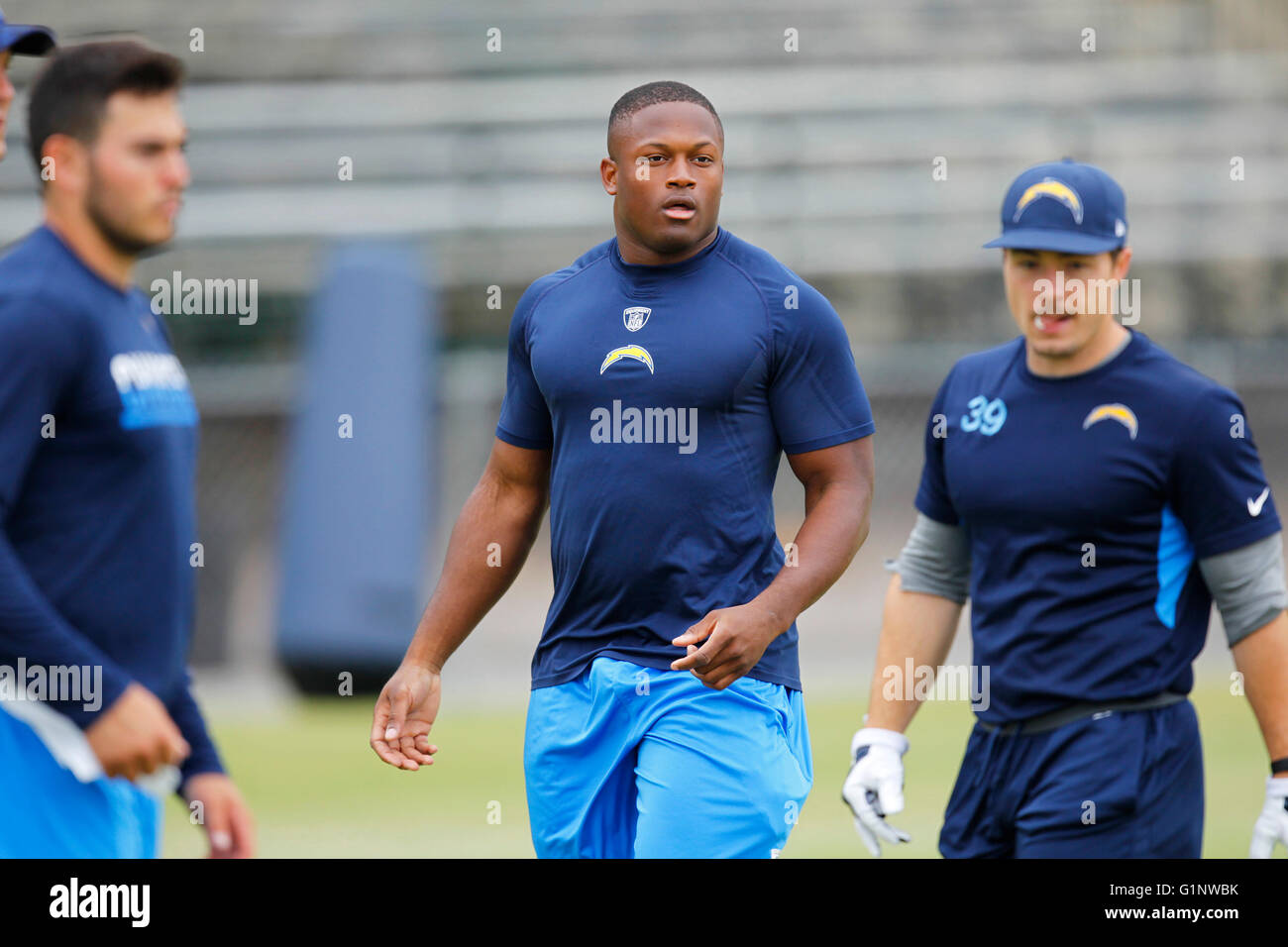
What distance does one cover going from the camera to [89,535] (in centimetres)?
299

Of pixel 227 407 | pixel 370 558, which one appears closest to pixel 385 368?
pixel 370 558

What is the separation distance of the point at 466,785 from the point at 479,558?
5.71m

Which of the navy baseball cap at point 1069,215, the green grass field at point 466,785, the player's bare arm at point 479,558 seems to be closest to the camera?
the navy baseball cap at point 1069,215

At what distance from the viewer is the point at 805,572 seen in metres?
3.69

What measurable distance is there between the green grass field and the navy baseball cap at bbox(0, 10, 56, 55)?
11.7 feet

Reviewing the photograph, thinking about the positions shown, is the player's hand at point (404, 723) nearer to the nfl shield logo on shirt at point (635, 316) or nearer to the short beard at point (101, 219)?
the nfl shield logo on shirt at point (635, 316)

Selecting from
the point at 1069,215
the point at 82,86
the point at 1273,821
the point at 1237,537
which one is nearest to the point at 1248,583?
the point at 1237,537

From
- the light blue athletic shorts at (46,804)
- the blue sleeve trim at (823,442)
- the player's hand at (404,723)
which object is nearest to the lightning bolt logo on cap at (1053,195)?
the blue sleeve trim at (823,442)

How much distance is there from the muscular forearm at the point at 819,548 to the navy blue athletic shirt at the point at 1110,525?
0.33 metres

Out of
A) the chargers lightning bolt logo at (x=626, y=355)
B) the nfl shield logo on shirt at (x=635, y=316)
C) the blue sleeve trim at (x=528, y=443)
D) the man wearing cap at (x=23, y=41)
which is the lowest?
the blue sleeve trim at (x=528, y=443)

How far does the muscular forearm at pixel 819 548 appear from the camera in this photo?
3652 millimetres

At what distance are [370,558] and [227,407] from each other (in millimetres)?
5118

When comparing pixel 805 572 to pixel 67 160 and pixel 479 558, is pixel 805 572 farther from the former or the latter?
pixel 67 160

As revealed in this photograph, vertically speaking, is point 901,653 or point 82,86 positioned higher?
point 82,86
